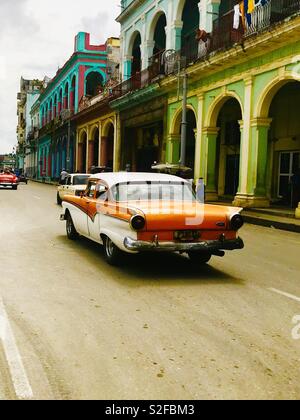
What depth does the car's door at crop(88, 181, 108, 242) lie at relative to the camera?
7863mm

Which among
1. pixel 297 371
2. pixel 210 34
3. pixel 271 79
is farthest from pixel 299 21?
pixel 297 371

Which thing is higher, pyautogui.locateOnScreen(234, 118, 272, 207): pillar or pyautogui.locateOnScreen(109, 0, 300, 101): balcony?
pyautogui.locateOnScreen(109, 0, 300, 101): balcony

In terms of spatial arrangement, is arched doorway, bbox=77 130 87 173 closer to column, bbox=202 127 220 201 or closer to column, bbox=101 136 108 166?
column, bbox=101 136 108 166

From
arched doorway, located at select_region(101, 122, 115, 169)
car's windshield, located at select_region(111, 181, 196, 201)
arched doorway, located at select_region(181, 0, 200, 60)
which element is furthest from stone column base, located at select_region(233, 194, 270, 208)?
arched doorway, located at select_region(101, 122, 115, 169)

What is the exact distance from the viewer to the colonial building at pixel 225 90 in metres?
16.8

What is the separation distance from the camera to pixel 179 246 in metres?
6.70

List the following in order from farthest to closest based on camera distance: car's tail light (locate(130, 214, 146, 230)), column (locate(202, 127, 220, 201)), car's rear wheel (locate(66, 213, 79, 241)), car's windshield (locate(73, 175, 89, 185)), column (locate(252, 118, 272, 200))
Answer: column (locate(202, 127, 220, 201))
car's windshield (locate(73, 175, 89, 185))
column (locate(252, 118, 272, 200))
car's rear wheel (locate(66, 213, 79, 241))
car's tail light (locate(130, 214, 146, 230))

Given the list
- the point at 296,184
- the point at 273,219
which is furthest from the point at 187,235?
the point at 296,184

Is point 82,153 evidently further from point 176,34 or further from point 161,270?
point 161,270

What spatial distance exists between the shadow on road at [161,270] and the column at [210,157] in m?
13.4

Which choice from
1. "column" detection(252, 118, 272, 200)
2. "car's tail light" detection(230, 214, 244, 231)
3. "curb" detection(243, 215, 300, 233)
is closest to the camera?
"car's tail light" detection(230, 214, 244, 231)

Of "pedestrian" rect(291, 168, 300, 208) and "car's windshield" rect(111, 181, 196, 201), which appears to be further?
"pedestrian" rect(291, 168, 300, 208)

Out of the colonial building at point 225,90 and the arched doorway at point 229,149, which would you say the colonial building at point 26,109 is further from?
the arched doorway at point 229,149
